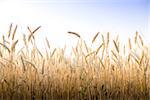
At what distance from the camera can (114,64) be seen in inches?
99.1

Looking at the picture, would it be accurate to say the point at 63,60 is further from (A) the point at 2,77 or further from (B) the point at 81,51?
(A) the point at 2,77

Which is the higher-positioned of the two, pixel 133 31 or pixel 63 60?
pixel 133 31

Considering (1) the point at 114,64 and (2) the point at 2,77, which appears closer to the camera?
(2) the point at 2,77

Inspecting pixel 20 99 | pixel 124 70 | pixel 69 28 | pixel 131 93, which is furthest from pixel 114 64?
pixel 20 99

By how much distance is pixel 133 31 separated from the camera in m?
2.52

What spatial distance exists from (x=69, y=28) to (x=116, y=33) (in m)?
0.35

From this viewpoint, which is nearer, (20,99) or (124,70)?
(20,99)

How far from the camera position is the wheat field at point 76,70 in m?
2.35

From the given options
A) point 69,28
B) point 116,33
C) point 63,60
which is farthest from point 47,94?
point 116,33

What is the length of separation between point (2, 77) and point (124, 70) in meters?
0.87

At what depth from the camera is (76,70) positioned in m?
2.42

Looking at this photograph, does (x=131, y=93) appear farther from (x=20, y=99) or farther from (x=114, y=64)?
(x=20, y=99)

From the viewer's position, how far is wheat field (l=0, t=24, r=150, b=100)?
2354mm

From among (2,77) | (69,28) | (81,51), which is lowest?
(2,77)
